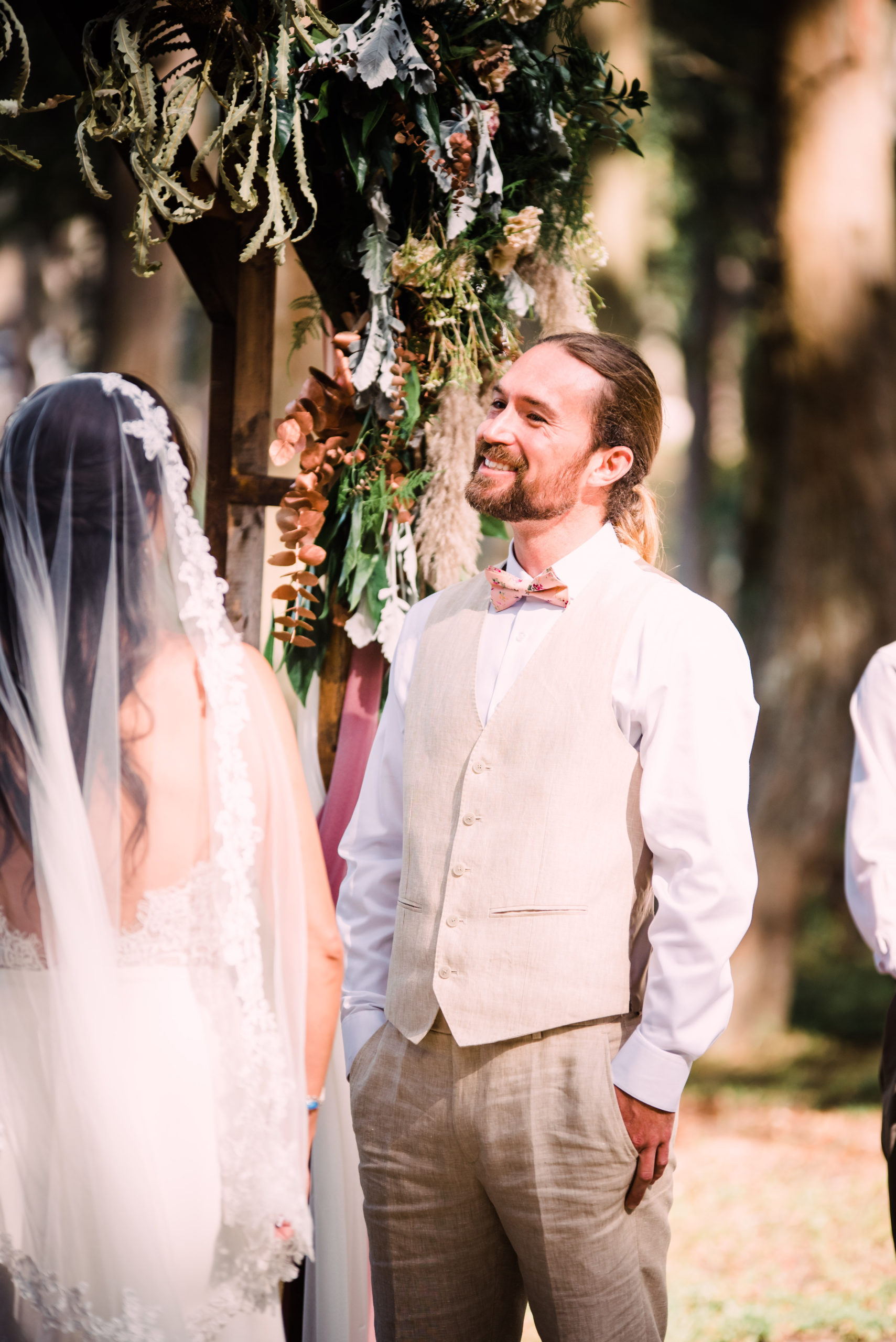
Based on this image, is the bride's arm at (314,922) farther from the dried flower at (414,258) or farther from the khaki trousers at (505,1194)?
the dried flower at (414,258)

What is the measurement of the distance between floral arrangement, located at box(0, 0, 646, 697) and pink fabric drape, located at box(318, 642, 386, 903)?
0.33ft

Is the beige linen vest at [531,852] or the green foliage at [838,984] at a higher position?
the beige linen vest at [531,852]

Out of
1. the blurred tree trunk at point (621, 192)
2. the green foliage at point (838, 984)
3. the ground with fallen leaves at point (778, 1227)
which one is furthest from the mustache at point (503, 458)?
the green foliage at point (838, 984)

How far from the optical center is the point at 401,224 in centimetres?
287

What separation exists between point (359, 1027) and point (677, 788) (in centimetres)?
78

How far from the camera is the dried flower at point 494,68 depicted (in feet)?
9.24

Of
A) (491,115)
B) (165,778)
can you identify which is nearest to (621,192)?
(491,115)

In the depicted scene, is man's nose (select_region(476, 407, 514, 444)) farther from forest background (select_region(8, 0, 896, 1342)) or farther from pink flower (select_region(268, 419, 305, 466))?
forest background (select_region(8, 0, 896, 1342))

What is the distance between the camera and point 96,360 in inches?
428

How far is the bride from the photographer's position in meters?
1.83

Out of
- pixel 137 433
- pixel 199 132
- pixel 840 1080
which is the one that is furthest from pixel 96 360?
pixel 137 433

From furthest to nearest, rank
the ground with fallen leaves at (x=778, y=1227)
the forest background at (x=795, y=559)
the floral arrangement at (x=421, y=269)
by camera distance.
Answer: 1. the forest background at (x=795, y=559)
2. the ground with fallen leaves at (x=778, y=1227)
3. the floral arrangement at (x=421, y=269)

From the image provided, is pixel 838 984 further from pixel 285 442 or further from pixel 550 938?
pixel 550 938

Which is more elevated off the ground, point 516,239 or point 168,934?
point 516,239
